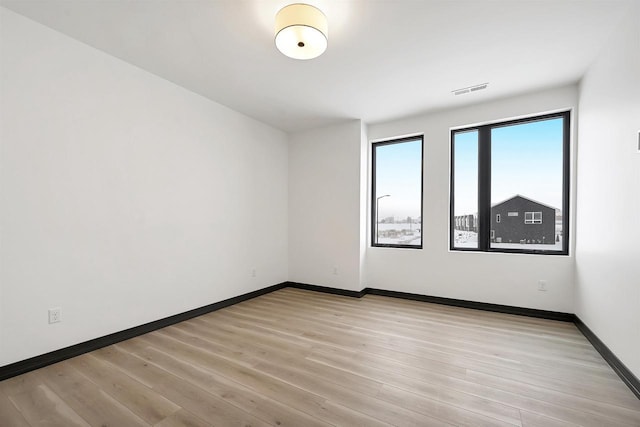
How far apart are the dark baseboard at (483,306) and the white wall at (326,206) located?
20.7 inches

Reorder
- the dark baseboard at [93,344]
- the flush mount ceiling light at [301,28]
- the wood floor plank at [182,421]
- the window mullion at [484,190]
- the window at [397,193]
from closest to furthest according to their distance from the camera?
1. the wood floor plank at [182,421]
2. the flush mount ceiling light at [301,28]
3. the dark baseboard at [93,344]
4. the window mullion at [484,190]
5. the window at [397,193]

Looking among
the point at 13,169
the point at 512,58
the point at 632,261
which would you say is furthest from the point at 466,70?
the point at 13,169

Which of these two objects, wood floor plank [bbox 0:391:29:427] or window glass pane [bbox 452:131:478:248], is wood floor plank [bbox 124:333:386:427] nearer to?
wood floor plank [bbox 0:391:29:427]

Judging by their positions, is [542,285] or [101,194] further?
[542,285]

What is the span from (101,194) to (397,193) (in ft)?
12.3

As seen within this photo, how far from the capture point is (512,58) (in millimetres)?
2627

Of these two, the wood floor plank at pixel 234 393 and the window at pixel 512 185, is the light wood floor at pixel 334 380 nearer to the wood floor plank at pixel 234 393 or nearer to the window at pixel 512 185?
the wood floor plank at pixel 234 393

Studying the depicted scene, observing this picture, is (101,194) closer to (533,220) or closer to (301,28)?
(301,28)

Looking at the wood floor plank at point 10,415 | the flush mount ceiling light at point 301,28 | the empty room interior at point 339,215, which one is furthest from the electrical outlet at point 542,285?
the wood floor plank at point 10,415

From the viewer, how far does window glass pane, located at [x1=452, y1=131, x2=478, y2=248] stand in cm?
380

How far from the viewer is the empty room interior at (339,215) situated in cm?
192

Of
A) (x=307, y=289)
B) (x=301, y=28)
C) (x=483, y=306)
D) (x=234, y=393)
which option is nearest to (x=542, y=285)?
(x=483, y=306)

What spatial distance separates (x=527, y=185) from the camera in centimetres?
350

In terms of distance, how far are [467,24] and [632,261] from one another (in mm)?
2122
